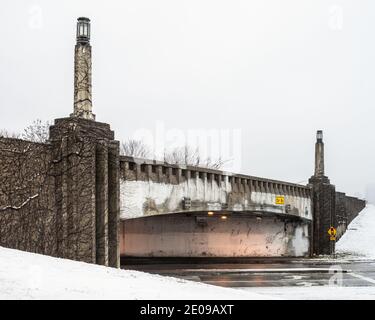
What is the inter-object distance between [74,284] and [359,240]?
38.3 meters

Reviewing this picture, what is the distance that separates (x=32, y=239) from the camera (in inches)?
585

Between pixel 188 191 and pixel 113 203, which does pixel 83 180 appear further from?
pixel 188 191

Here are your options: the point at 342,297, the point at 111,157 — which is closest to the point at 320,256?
the point at 342,297

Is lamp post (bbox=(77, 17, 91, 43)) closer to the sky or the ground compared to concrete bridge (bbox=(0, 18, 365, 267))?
closer to the sky

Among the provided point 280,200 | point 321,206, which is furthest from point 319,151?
point 280,200

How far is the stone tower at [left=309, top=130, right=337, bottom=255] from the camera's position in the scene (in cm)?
3719

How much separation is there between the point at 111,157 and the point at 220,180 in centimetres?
902

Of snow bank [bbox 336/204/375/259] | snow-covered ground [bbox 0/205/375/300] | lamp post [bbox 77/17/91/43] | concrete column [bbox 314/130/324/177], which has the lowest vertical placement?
snow bank [bbox 336/204/375/259]

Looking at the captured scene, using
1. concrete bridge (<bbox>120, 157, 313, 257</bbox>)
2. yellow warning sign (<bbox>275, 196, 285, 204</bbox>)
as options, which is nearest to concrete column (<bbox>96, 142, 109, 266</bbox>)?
concrete bridge (<bbox>120, 157, 313, 257</bbox>)

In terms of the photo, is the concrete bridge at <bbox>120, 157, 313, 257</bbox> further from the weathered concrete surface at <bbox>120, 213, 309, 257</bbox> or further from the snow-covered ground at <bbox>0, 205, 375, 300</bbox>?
the snow-covered ground at <bbox>0, 205, 375, 300</bbox>

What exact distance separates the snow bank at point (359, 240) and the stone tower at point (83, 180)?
24865 millimetres

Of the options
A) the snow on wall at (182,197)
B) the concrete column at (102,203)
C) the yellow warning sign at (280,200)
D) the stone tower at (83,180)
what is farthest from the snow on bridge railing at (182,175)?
the stone tower at (83,180)

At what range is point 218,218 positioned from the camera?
34.9 meters

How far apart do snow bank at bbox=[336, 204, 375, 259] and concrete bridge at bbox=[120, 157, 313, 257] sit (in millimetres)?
4326
